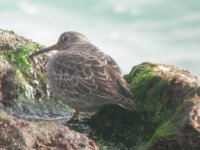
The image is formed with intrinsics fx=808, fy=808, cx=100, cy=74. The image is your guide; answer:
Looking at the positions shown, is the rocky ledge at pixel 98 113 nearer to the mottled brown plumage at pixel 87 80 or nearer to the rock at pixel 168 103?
the rock at pixel 168 103

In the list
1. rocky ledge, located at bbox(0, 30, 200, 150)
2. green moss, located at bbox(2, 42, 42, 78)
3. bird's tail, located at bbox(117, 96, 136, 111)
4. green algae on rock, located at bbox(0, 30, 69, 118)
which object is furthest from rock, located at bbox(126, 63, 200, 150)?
green moss, located at bbox(2, 42, 42, 78)

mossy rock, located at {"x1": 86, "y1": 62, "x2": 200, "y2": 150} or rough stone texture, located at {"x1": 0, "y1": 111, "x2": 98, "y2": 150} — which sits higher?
mossy rock, located at {"x1": 86, "y1": 62, "x2": 200, "y2": 150}

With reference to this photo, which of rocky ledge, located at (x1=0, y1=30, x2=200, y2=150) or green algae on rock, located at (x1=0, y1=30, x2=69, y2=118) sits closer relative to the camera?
rocky ledge, located at (x1=0, y1=30, x2=200, y2=150)

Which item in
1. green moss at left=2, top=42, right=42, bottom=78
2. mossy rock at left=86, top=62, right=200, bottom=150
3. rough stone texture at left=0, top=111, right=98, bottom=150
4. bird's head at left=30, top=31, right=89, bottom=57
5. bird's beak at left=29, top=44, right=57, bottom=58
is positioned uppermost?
bird's head at left=30, top=31, right=89, bottom=57

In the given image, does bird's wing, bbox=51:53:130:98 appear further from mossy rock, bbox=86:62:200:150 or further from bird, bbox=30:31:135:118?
mossy rock, bbox=86:62:200:150

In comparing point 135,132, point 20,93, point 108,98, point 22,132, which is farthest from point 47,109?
point 22,132

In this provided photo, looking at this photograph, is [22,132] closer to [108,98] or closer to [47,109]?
[108,98]

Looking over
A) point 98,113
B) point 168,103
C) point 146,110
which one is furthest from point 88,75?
point 168,103
